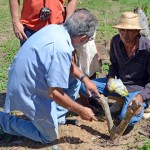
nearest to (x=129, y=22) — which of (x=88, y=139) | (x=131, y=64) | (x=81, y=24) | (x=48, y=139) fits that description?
(x=131, y=64)

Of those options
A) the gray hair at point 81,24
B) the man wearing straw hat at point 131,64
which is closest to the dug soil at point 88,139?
the man wearing straw hat at point 131,64

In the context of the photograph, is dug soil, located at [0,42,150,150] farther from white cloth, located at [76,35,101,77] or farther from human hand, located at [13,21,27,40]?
human hand, located at [13,21,27,40]

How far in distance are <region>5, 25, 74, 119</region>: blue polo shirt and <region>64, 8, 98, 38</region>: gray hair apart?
9 cm

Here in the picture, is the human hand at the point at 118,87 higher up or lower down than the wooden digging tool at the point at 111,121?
higher up

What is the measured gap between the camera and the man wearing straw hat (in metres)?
4.21

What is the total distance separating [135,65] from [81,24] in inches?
49.2

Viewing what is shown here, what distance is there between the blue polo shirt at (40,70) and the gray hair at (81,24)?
0.09 metres

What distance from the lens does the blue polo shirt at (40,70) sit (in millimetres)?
3396

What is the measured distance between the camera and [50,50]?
3.41m

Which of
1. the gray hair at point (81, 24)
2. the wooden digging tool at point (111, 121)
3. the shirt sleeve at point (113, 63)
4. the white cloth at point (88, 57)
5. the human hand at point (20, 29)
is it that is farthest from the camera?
the white cloth at point (88, 57)

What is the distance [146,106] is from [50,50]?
1.65 metres

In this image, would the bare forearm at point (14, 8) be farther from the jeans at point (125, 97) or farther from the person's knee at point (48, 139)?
the person's knee at point (48, 139)

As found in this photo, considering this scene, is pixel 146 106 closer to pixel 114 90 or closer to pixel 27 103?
pixel 114 90

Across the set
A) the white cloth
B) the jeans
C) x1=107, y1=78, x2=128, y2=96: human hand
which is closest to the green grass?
the white cloth
